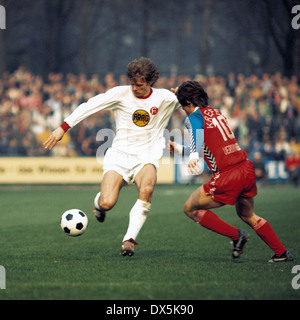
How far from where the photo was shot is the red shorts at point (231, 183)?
21.9ft

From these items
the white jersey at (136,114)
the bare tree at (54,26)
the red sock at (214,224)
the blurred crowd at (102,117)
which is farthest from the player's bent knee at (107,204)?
the bare tree at (54,26)

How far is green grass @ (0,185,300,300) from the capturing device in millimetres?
5441

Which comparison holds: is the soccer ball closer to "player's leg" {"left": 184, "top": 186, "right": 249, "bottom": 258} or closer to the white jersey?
the white jersey

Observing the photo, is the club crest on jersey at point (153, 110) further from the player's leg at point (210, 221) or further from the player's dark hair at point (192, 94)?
the player's leg at point (210, 221)

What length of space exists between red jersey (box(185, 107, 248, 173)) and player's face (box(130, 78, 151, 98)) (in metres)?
1.05

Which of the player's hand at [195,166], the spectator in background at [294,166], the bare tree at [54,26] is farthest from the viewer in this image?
the bare tree at [54,26]

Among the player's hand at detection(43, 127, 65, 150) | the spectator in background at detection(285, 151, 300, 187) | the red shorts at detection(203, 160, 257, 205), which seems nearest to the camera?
the red shorts at detection(203, 160, 257, 205)

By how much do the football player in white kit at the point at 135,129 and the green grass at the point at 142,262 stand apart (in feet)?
2.44

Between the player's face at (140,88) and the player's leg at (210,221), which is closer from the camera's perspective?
the player's leg at (210,221)

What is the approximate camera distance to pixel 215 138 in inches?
265

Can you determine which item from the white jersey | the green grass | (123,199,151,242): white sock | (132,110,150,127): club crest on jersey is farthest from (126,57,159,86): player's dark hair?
the green grass

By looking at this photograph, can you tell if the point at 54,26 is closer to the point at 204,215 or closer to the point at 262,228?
the point at 204,215

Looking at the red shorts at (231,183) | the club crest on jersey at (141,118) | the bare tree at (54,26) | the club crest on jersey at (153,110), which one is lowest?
the red shorts at (231,183)

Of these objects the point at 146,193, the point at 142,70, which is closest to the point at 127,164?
the point at 146,193
